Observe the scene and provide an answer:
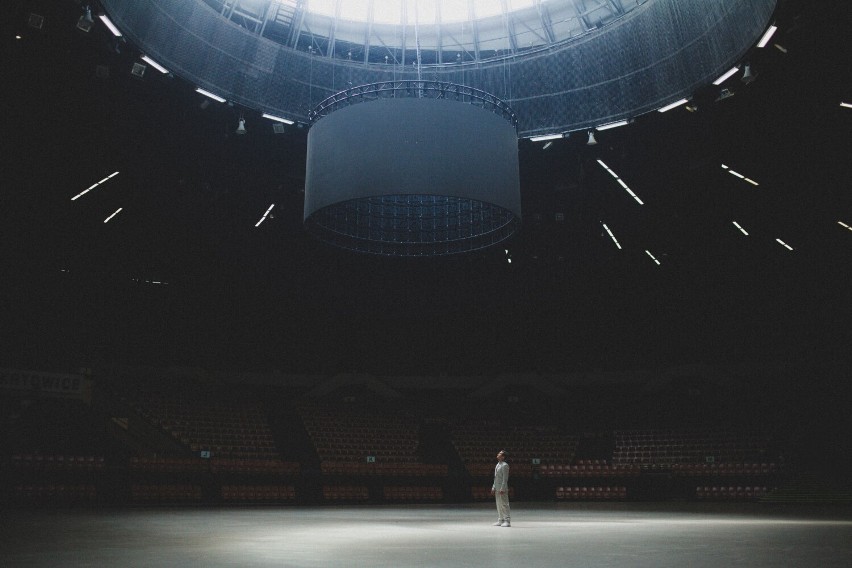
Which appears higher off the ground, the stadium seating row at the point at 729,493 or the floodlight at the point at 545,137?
the floodlight at the point at 545,137

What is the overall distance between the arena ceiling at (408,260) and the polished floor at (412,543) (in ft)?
32.5

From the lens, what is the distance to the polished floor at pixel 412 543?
7.25 metres

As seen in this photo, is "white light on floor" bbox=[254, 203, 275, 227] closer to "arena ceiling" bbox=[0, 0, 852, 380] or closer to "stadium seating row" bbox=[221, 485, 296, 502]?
"arena ceiling" bbox=[0, 0, 852, 380]

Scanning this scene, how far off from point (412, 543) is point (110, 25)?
12183 mm

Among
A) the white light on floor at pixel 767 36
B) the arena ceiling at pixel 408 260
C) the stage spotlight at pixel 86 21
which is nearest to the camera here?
the white light on floor at pixel 767 36

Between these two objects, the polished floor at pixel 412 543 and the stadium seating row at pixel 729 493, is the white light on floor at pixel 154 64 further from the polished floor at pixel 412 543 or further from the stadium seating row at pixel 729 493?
the stadium seating row at pixel 729 493

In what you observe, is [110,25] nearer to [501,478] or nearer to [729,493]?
[501,478]

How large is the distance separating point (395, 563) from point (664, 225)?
69.4 feet

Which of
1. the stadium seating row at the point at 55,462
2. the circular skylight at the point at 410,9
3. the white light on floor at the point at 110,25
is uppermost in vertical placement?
the circular skylight at the point at 410,9

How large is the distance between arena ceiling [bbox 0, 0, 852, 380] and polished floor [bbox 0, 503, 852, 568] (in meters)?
9.90

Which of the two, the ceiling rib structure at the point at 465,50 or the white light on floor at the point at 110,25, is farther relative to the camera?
the ceiling rib structure at the point at 465,50

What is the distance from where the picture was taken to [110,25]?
15.1 meters

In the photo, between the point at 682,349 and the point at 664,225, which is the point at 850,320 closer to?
the point at 682,349

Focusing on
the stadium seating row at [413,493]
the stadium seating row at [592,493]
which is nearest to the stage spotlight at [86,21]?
the stadium seating row at [413,493]
